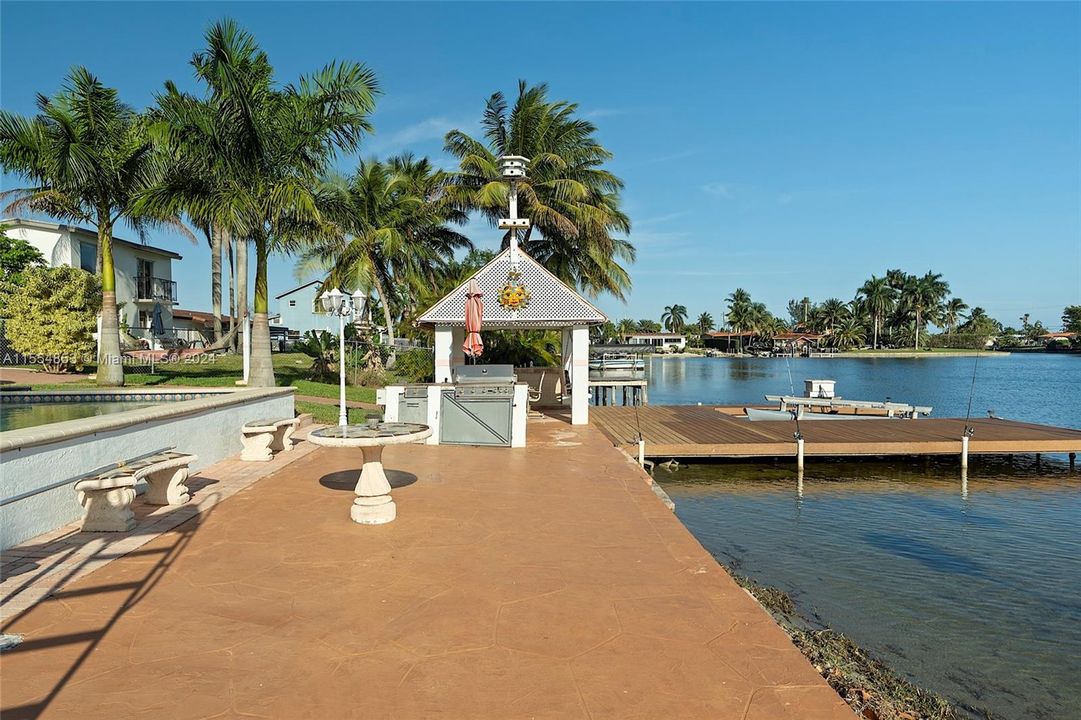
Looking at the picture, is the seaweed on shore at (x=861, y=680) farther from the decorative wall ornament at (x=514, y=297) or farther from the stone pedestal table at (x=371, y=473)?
the decorative wall ornament at (x=514, y=297)

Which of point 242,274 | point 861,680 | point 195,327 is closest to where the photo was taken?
point 861,680

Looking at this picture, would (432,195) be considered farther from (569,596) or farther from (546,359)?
(569,596)

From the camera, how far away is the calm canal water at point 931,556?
19.4 feet

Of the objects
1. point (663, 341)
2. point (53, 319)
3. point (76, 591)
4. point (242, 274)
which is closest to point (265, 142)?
point (53, 319)

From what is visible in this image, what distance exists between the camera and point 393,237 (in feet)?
88.6

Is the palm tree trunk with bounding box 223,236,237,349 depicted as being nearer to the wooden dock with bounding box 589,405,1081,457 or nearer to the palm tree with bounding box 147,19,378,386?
the palm tree with bounding box 147,19,378,386

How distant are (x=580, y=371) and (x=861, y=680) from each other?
1086cm

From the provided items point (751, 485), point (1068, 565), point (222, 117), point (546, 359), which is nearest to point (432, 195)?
point (546, 359)

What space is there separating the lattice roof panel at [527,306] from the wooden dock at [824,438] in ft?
9.28

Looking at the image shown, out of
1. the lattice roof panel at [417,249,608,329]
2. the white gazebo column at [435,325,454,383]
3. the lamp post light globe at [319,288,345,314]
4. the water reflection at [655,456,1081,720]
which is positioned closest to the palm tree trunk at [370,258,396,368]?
the lattice roof panel at [417,249,608,329]

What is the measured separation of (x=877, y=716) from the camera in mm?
3699

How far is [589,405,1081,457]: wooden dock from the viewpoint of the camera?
14125 mm

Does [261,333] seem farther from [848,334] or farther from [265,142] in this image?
[848,334]

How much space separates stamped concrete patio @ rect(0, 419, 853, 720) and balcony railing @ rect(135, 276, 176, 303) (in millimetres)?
34055
